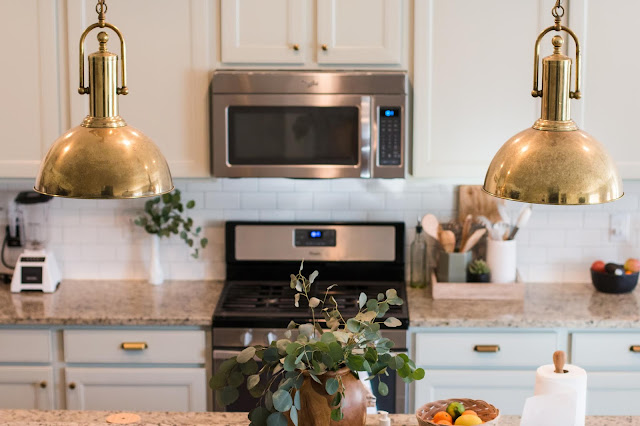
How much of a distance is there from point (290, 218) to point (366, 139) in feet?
2.22

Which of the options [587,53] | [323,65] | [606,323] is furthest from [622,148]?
[323,65]

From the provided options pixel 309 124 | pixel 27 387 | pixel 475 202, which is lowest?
pixel 27 387

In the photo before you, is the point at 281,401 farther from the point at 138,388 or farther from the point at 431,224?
the point at 431,224

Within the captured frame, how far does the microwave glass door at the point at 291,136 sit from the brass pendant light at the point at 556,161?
195 centimetres

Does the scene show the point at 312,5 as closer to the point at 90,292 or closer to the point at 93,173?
the point at 90,292

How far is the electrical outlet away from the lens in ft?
13.7

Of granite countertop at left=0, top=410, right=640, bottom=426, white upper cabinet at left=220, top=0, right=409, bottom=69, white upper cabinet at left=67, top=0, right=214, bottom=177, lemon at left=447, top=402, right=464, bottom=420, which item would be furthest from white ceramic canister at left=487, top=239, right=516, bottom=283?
lemon at left=447, top=402, right=464, bottom=420

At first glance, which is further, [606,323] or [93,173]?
[606,323]

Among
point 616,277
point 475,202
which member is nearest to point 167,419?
point 475,202

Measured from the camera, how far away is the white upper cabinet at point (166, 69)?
12.3 ft

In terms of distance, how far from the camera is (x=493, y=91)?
12.3 ft

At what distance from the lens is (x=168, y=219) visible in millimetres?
4148

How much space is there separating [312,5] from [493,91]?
0.80 meters

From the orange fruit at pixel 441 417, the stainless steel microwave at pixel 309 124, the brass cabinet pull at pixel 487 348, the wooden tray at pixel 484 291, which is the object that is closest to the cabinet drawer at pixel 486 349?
the brass cabinet pull at pixel 487 348
